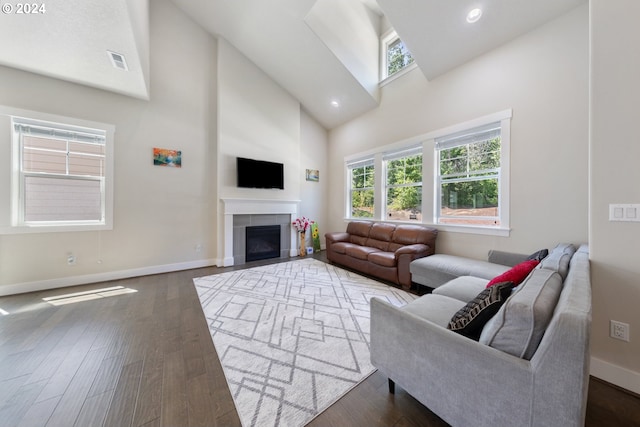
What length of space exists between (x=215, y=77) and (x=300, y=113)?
6.59 feet

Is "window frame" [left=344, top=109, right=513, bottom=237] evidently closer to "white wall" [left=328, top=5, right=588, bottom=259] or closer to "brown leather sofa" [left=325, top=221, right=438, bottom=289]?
"white wall" [left=328, top=5, right=588, bottom=259]

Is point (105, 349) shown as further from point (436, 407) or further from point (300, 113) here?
point (300, 113)

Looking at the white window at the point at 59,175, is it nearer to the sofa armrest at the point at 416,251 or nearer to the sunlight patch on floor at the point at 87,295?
the sunlight patch on floor at the point at 87,295

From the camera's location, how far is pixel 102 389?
1.51 m

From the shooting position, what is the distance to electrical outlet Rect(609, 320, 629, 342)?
59.8 inches

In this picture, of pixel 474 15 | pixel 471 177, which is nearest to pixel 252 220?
pixel 471 177

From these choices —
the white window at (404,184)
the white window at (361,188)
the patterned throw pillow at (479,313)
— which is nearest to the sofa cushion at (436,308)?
the patterned throw pillow at (479,313)

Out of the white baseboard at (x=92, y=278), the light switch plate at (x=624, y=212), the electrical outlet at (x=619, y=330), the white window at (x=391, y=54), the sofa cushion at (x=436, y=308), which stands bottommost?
the white baseboard at (x=92, y=278)

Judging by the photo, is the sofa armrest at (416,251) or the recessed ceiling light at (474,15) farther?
the sofa armrest at (416,251)

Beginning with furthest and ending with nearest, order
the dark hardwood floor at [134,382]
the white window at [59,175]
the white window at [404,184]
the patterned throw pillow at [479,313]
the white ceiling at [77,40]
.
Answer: the white window at [404,184] < the white window at [59,175] < the white ceiling at [77,40] < the dark hardwood floor at [134,382] < the patterned throw pillow at [479,313]

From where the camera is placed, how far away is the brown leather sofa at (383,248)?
3.34m

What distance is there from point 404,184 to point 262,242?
10.6ft

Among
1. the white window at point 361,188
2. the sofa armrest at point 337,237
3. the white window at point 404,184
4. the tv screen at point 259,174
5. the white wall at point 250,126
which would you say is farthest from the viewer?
the white window at point 361,188

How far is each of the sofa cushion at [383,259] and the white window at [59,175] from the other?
4.30m
